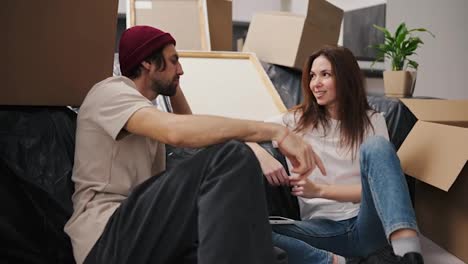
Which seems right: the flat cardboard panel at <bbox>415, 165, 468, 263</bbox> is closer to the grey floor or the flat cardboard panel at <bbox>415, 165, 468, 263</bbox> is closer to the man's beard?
the grey floor

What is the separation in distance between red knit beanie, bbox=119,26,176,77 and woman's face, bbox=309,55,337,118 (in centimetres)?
59

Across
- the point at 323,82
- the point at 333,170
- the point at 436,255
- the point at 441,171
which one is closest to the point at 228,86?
the point at 323,82

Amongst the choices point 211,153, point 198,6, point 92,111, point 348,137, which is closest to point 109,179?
point 92,111

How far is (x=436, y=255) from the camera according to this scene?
66.1 inches

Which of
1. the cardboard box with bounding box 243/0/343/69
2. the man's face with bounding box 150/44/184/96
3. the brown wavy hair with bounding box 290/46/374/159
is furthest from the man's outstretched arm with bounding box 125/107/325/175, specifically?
the cardboard box with bounding box 243/0/343/69

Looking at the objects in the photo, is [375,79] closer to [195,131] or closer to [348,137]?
[348,137]

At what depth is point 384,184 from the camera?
127 cm

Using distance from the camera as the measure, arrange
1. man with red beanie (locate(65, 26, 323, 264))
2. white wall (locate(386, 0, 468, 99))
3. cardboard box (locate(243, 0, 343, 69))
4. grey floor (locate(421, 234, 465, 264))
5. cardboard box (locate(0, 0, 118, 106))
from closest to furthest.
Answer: man with red beanie (locate(65, 26, 323, 264)) → cardboard box (locate(0, 0, 118, 106)) → grey floor (locate(421, 234, 465, 264)) → cardboard box (locate(243, 0, 343, 69)) → white wall (locate(386, 0, 468, 99))

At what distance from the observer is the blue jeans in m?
1.25

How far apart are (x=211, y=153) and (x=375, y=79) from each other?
273 centimetres

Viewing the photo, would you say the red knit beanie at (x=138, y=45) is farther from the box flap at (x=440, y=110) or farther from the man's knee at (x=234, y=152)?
the box flap at (x=440, y=110)

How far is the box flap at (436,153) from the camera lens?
1508mm

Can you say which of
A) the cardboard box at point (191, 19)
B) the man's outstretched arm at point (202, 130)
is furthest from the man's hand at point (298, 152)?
the cardboard box at point (191, 19)

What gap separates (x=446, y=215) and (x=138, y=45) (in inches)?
49.4
